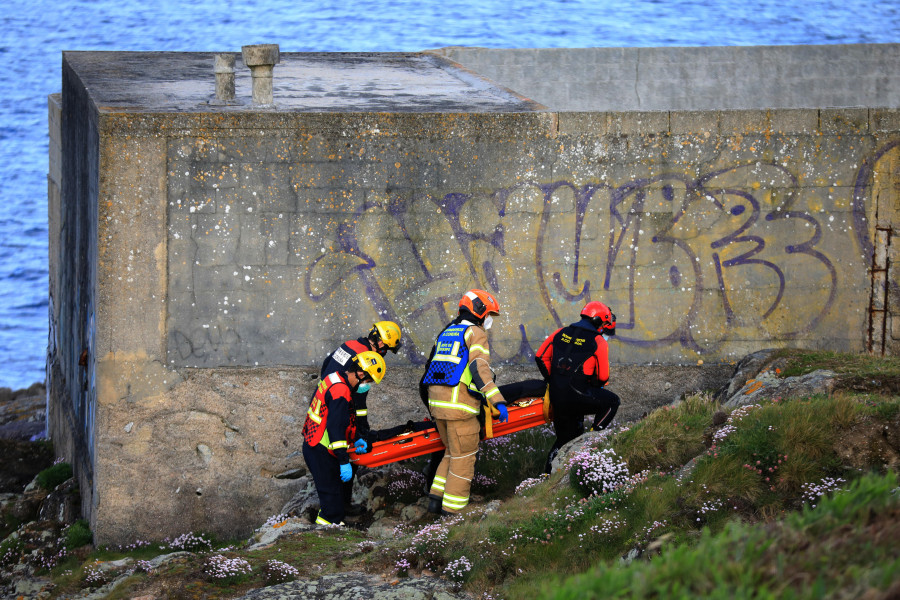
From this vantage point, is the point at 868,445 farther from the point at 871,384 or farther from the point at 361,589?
the point at 361,589

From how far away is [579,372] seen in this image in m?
8.61

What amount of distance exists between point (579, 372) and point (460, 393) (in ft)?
3.68

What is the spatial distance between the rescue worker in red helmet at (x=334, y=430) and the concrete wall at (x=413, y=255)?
105 cm

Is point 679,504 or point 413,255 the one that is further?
point 413,255

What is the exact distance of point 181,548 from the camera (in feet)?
29.2

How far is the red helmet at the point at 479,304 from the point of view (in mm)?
8406

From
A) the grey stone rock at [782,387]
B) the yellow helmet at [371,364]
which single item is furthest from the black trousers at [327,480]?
the grey stone rock at [782,387]

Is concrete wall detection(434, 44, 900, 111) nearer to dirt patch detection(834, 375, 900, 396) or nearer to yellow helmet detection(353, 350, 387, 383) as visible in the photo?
dirt patch detection(834, 375, 900, 396)

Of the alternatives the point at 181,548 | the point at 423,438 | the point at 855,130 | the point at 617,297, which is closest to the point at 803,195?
the point at 855,130

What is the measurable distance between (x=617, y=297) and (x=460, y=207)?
1771mm

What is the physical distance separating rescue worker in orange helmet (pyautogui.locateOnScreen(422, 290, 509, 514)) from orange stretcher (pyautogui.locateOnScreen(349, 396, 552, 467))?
11cm

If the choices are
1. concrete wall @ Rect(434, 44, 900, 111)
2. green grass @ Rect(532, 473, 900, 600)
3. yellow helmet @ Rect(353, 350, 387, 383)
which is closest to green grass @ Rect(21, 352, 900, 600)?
yellow helmet @ Rect(353, 350, 387, 383)

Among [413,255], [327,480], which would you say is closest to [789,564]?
[327,480]

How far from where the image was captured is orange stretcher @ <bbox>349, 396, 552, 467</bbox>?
845 centimetres
